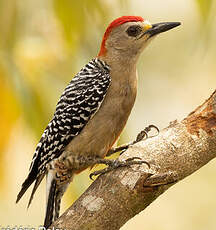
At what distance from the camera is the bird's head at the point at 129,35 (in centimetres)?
466

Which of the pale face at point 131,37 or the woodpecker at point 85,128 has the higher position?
the pale face at point 131,37

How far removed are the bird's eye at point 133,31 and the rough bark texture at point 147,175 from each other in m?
1.26

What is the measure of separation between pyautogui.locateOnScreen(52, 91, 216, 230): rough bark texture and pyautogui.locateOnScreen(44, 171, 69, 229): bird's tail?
976mm

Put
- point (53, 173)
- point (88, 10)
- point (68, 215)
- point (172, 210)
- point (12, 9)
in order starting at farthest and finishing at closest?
point (172, 210) < point (53, 173) < point (68, 215) < point (12, 9) < point (88, 10)

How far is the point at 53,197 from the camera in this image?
443 cm

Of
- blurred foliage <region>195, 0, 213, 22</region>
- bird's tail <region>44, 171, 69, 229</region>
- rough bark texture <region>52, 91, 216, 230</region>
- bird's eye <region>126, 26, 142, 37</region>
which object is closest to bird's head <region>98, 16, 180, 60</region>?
bird's eye <region>126, 26, 142, 37</region>

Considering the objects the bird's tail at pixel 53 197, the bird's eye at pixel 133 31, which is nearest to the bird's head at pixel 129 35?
the bird's eye at pixel 133 31

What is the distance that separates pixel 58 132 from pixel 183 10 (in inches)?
170

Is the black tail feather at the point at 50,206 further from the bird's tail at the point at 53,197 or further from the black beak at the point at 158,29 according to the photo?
the black beak at the point at 158,29

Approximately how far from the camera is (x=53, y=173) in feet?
14.6

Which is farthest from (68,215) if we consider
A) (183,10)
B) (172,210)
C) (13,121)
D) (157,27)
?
(183,10)

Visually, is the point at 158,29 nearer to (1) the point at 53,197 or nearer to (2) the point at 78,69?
(2) the point at 78,69

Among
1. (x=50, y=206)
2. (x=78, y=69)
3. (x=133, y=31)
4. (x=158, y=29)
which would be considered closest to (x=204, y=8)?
(x=78, y=69)

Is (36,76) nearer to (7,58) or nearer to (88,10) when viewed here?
(7,58)
